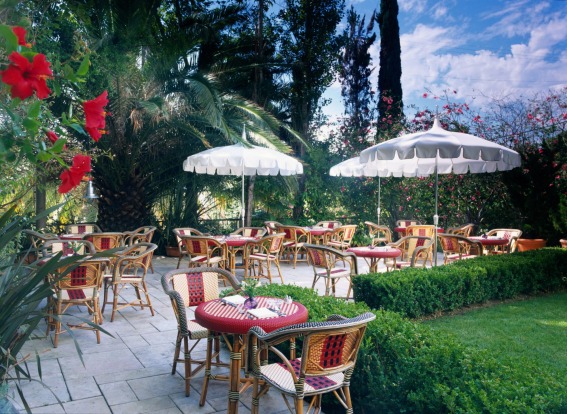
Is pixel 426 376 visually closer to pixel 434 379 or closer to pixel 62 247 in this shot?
pixel 434 379

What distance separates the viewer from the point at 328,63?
1470 cm

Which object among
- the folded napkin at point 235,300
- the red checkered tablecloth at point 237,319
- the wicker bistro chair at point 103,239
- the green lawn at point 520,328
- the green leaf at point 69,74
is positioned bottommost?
the green lawn at point 520,328

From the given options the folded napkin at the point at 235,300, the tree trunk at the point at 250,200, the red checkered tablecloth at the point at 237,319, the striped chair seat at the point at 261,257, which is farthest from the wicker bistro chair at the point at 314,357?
the tree trunk at the point at 250,200

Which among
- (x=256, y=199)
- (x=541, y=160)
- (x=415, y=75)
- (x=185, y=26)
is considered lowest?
(x=256, y=199)

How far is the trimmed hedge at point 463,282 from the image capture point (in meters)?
5.65

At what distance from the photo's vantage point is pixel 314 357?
268 centimetres

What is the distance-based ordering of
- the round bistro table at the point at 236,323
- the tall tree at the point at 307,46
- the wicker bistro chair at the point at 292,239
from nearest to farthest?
the round bistro table at the point at 236,323 < the wicker bistro chair at the point at 292,239 < the tall tree at the point at 307,46

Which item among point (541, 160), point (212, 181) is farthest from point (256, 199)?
point (541, 160)

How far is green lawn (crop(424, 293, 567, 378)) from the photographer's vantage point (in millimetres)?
4656

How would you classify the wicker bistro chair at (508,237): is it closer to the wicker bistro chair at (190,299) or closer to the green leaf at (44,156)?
the wicker bistro chair at (190,299)

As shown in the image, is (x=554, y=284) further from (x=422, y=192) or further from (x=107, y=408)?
(x=107, y=408)

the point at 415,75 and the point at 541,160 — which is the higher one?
the point at 415,75

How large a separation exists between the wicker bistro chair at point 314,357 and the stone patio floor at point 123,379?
590mm

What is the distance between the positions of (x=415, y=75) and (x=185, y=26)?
37.6 metres
